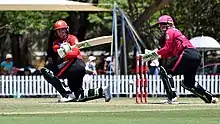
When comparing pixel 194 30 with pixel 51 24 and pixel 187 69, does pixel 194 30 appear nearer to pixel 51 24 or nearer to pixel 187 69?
pixel 51 24

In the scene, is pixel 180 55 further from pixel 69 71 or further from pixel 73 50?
pixel 69 71

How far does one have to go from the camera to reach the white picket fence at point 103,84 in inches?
1000

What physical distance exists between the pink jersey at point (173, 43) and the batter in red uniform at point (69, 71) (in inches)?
70.4

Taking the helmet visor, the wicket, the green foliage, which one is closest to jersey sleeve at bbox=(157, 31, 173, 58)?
the wicket

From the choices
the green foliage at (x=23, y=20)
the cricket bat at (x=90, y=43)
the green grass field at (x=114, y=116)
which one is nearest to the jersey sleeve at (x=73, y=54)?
the cricket bat at (x=90, y=43)

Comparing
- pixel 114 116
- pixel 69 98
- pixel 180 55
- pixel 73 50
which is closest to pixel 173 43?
pixel 180 55

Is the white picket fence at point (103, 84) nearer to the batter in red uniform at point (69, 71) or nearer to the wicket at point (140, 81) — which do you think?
the wicket at point (140, 81)

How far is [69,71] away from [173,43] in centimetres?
252

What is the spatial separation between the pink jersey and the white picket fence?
956 centimetres

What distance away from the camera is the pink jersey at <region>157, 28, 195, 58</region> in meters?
15.6

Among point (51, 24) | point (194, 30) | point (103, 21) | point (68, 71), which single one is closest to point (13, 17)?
point (51, 24)

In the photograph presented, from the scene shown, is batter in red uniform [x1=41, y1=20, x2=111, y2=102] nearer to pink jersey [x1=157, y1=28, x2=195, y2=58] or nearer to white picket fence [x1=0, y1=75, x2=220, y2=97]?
pink jersey [x1=157, y1=28, x2=195, y2=58]

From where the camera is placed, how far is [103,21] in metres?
39.8

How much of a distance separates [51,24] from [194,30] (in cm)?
737
